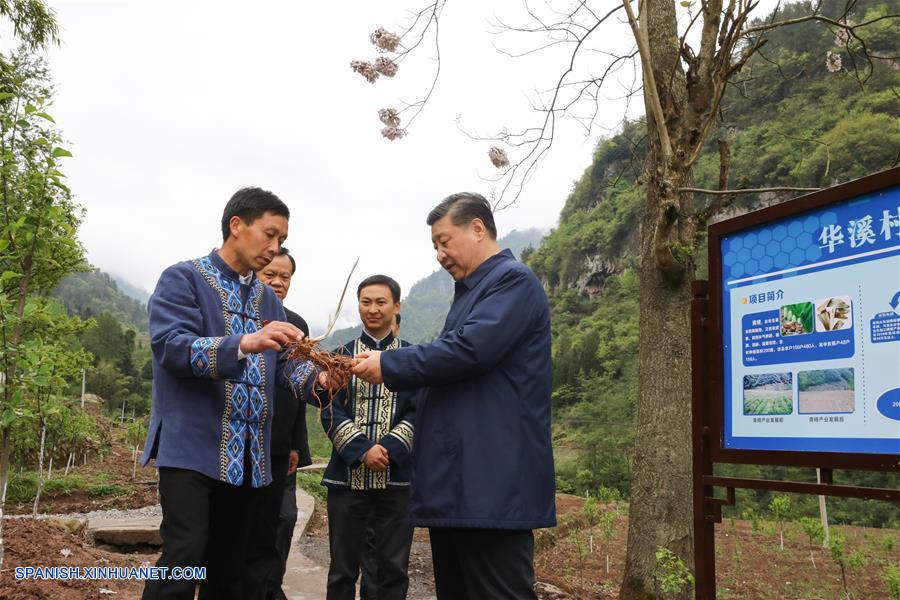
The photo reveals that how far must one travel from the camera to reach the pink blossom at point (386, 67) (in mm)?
4711

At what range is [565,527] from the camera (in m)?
8.49

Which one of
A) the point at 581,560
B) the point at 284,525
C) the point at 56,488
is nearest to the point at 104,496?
the point at 56,488

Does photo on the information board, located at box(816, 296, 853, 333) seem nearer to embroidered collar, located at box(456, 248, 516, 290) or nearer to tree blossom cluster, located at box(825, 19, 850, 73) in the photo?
embroidered collar, located at box(456, 248, 516, 290)

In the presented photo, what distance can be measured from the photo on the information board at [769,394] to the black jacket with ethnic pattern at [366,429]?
1.76 metres

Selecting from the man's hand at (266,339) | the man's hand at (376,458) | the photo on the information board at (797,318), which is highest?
the photo on the information board at (797,318)

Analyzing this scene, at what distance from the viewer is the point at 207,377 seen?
231 cm

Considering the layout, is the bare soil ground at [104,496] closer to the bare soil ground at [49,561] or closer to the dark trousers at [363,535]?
the bare soil ground at [49,561]

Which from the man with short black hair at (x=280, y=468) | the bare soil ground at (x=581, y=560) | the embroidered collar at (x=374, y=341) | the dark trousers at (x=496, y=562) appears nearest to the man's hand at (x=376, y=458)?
the man with short black hair at (x=280, y=468)

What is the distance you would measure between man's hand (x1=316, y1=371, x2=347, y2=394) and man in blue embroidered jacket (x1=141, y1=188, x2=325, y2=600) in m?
0.07

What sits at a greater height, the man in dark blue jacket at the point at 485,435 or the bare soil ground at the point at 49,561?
the man in dark blue jacket at the point at 485,435

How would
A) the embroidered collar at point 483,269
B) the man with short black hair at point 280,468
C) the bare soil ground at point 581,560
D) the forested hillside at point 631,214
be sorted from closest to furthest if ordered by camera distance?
the embroidered collar at point 483,269, the man with short black hair at point 280,468, the bare soil ground at point 581,560, the forested hillside at point 631,214

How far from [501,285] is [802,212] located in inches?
39.7

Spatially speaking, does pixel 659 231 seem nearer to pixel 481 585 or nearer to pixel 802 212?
pixel 802 212

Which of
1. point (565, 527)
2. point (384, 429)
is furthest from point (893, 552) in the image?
point (384, 429)
